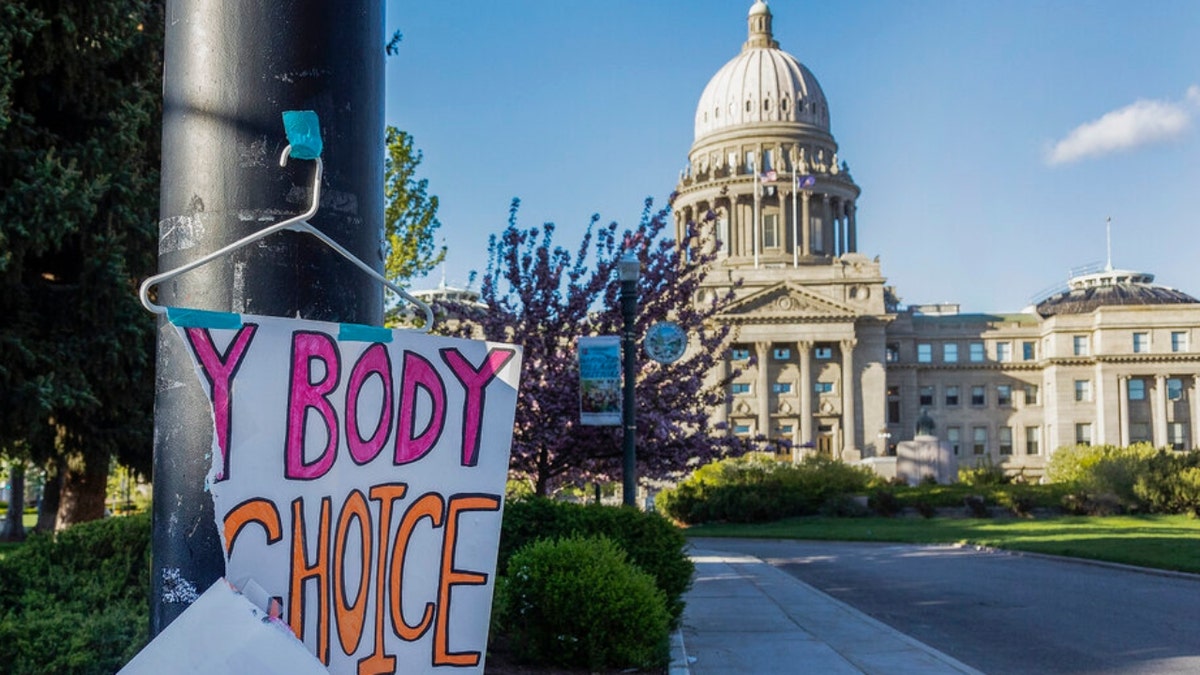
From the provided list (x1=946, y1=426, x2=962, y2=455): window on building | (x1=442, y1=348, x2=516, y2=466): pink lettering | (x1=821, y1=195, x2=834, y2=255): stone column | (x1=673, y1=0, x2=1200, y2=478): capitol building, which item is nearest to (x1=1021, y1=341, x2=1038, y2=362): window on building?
(x1=673, y1=0, x2=1200, y2=478): capitol building

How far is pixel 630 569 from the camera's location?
9.62 meters

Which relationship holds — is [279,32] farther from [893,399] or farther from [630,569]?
[893,399]

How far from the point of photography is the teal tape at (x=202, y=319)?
2.49m

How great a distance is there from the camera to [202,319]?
251 cm

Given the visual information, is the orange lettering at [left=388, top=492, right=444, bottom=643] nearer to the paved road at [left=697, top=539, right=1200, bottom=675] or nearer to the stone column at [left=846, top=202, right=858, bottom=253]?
the paved road at [left=697, top=539, right=1200, bottom=675]

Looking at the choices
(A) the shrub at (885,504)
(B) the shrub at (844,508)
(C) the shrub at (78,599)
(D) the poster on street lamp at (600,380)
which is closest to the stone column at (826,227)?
(B) the shrub at (844,508)

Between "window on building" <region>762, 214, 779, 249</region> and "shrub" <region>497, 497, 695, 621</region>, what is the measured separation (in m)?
97.5

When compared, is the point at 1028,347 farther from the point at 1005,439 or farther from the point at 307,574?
Result: the point at 307,574

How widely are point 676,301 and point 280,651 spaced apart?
18.9 meters

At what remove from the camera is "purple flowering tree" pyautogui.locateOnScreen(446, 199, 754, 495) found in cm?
1923

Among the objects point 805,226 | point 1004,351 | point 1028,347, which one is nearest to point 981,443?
point 1004,351

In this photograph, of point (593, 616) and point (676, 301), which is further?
point (676, 301)

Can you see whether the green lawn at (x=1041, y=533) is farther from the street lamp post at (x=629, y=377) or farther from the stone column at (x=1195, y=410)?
the stone column at (x=1195, y=410)

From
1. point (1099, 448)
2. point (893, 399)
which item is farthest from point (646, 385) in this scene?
point (893, 399)
